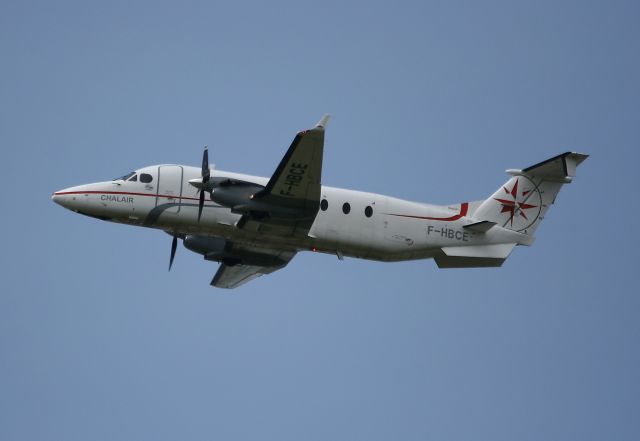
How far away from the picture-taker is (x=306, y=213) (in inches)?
1027

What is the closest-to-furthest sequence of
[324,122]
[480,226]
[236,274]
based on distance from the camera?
[324,122]
[480,226]
[236,274]

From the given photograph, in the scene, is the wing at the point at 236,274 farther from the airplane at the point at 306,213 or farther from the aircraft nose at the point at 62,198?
the aircraft nose at the point at 62,198

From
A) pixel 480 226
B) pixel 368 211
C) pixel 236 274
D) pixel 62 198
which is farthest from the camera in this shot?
pixel 236 274

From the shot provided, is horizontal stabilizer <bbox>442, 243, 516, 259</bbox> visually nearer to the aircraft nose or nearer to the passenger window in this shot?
the passenger window

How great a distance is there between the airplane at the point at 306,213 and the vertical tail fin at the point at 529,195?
0.03 meters

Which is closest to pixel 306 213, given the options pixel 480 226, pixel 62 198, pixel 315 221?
pixel 315 221

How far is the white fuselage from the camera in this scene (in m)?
27.2

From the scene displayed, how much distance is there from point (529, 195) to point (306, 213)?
885 cm

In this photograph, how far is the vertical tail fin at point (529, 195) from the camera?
30141 millimetres

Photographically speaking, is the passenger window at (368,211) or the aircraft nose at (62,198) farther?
the passenger window at (368,211)

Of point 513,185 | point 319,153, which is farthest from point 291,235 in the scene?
point 513,185

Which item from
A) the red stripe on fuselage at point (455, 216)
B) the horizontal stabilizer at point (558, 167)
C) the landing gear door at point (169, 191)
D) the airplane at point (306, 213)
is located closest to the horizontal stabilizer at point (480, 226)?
the airplane at point (306, 213)

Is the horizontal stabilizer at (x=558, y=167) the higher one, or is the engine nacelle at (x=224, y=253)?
the horizontal stabilizer at (x=558, y=167)

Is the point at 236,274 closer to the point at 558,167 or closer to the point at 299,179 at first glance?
the point at 299,179
